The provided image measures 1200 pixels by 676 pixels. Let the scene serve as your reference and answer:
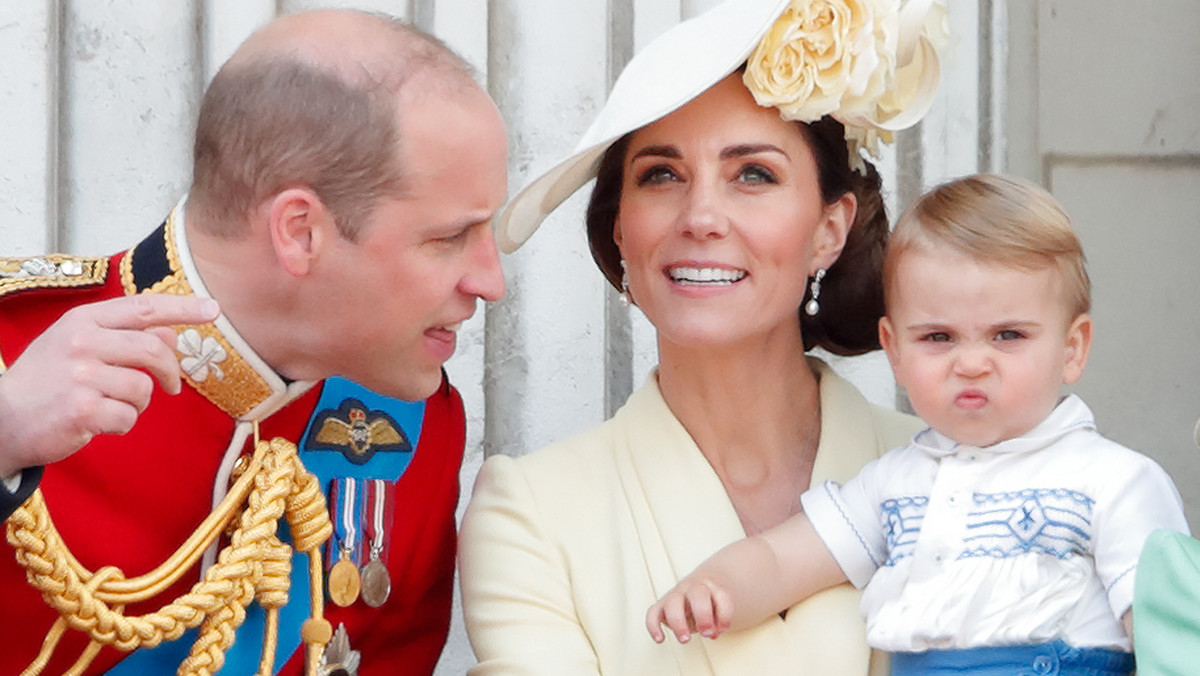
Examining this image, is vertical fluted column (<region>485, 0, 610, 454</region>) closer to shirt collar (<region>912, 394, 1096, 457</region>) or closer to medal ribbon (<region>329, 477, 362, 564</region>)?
medal ribbon (<region>329, 477, 362, 564</region>)

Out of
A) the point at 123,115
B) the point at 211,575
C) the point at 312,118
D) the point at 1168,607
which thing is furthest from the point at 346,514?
the point at 123,115

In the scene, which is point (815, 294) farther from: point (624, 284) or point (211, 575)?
point (211, 575)

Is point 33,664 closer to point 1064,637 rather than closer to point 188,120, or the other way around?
point 1064,637

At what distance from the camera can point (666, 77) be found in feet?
7.51

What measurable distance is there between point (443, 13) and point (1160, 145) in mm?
1314

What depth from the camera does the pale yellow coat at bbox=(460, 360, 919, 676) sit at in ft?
6.95

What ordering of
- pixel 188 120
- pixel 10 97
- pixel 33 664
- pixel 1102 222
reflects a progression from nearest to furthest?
pixel 33 664 → pixel 10 97 → pixel 188 120 → pixel 1102 222

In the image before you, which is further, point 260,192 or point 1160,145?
point 1160,145

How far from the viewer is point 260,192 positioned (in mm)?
1986

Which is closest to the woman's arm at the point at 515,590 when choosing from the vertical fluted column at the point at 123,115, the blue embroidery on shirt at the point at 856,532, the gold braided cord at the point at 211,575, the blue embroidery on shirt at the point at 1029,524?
the gold braided cord at the point at 211,575

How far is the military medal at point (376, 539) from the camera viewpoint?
7.00ft

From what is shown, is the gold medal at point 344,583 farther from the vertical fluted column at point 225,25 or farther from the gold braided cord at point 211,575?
the vertical fluted column at point 225,25

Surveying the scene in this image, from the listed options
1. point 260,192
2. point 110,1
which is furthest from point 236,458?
point 110,1

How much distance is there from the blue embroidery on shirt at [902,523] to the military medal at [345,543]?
64 cm
